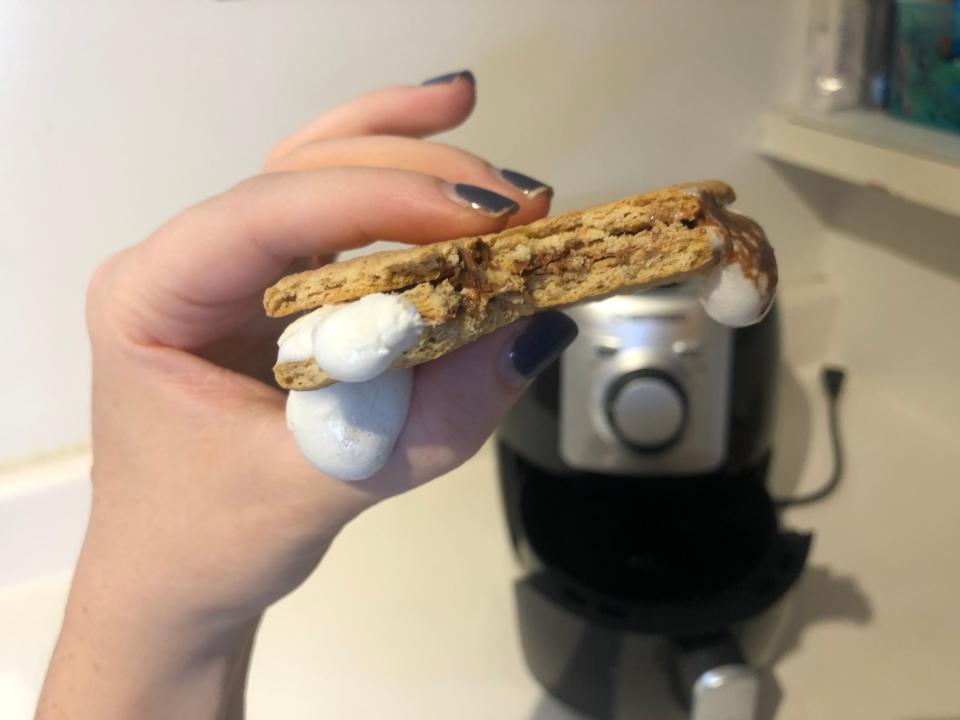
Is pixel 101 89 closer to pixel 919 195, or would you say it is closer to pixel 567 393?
pixel 567 393

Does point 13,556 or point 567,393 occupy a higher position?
point 567,393

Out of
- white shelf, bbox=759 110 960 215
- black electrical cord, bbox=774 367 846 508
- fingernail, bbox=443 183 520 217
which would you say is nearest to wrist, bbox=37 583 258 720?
fingernail, bbox=443 183 520 217

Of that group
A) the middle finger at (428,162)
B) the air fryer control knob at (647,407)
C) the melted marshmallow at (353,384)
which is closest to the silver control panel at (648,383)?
the air fryer control knob at (647,407)

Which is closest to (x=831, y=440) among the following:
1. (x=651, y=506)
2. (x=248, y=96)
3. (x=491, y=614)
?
(x=651, y=506)

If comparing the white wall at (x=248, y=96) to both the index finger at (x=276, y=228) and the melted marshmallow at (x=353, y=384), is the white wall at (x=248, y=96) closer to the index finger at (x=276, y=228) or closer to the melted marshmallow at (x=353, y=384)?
the index finger at (x=276, y=228)

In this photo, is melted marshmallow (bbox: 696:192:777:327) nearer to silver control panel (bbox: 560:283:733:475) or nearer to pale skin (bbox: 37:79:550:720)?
pale skin (bbox: 37:79:550:720)

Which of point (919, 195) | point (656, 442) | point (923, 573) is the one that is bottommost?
point (923, 573)

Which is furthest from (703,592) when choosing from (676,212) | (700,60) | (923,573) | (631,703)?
(700,60)
